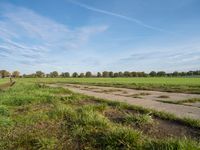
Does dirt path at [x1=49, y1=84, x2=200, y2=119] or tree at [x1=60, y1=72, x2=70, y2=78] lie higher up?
tree at [x1=60, y1=72, x2=70, y2=78]

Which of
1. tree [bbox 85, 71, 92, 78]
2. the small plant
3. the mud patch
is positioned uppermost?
tree [bbox 85, 71, 92, 78]

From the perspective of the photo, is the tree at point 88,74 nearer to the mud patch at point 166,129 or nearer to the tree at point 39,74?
the tree at point 39,74

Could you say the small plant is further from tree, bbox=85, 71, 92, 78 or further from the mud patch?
tree, bbox=85, 71, 92, 78

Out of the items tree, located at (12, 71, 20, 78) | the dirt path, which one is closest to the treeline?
tree, located at (12, 71, 20, 78)

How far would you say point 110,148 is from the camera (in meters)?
4.86

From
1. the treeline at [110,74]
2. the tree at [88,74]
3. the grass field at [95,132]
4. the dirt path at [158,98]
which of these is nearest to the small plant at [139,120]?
the grass field at [95,132]

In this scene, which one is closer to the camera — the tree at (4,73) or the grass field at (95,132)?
the grass field at (95,132)

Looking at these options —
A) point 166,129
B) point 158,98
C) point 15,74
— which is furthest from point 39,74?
point 166,129

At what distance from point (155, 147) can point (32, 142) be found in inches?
119

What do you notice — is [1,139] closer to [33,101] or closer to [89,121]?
[89,121]

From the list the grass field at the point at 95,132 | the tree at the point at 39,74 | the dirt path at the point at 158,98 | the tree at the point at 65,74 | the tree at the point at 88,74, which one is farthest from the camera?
the tree at the point at 65,74

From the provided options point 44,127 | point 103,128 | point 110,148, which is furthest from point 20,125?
point 110,148

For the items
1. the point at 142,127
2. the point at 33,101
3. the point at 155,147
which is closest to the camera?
the point at 155,147

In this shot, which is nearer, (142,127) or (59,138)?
(59,138)
